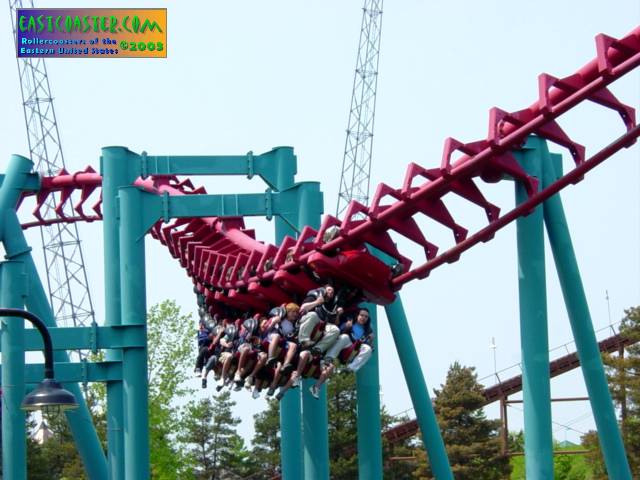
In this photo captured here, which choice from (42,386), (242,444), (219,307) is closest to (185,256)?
(219,307)

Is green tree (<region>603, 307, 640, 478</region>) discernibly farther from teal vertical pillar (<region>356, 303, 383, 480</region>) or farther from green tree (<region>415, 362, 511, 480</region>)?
teal vertical pillar (<region>356, 303, 383, 480</region>)

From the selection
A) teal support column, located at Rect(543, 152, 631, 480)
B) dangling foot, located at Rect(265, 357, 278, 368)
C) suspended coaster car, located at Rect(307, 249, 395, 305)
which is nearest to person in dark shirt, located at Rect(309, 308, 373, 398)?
suspended coaster car, located at Rect(307, 249, 395, 305)

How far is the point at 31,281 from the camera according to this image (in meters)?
20.5

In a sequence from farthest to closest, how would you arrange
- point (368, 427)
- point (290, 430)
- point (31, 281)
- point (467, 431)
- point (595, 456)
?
point (467, 431)
point (595, 456)
point (31, 281)
point (290, 430)
point (368, 427)

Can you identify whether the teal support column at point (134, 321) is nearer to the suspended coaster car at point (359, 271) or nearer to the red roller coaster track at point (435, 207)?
the red roller coaster track at point (435, 207)

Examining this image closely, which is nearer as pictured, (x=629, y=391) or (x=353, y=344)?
(x=353, y=344)

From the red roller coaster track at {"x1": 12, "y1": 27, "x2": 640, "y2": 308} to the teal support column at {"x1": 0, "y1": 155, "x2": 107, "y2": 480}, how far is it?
128 inches

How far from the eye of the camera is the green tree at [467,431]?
38312 mm

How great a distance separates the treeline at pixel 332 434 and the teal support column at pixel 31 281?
18645 millimetres

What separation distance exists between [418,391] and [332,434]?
22.5 metres

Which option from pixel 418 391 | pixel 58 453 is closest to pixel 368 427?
pixel 418 391

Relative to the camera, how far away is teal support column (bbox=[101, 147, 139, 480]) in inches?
706

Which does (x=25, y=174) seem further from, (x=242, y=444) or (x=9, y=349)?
(x=242, y=444)

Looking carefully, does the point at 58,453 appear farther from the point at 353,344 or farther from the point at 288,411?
the point at 353,344
